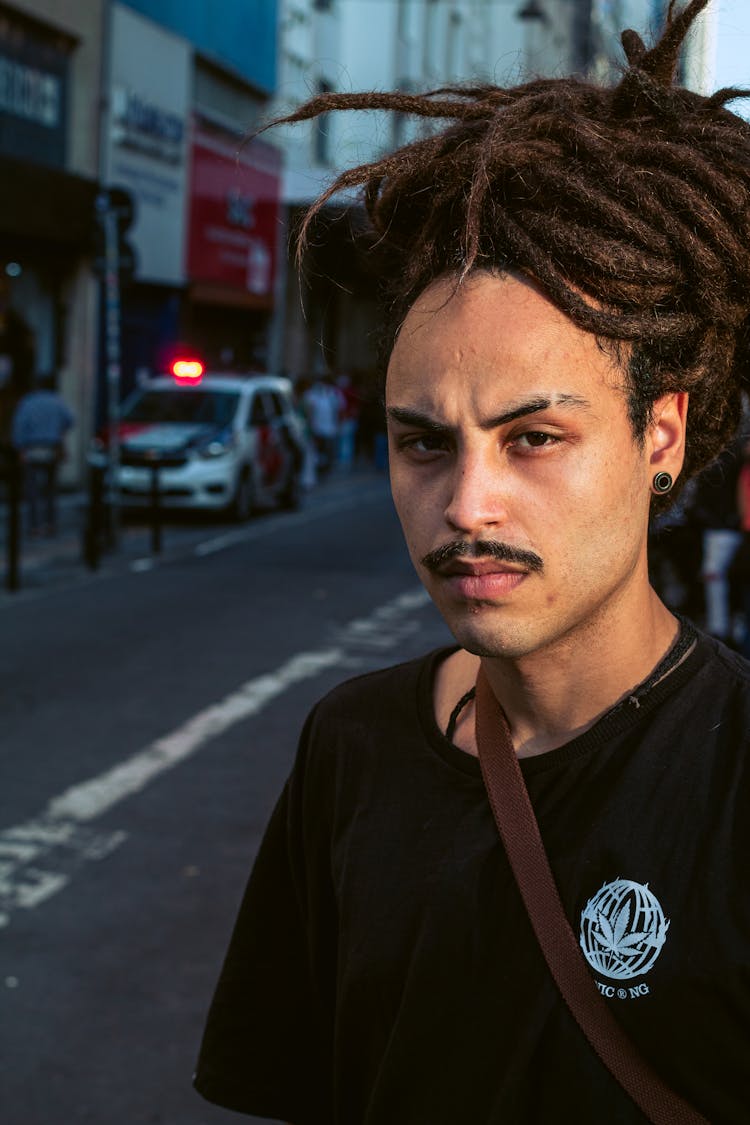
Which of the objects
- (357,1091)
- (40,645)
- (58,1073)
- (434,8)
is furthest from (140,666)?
(434,8)

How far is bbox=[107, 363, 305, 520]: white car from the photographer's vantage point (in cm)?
1948

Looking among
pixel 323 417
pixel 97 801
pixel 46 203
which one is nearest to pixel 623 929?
pixel 97 801

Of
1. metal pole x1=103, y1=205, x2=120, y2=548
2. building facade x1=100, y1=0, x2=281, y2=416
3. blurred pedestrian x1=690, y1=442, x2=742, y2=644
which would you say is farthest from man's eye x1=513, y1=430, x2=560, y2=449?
building facade x1=100, y1=0, x2=281, y2=416

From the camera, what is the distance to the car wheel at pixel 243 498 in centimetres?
1995

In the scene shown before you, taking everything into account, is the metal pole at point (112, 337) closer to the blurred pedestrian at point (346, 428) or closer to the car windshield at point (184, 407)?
the car windshield at point (184, 407)

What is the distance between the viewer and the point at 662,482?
72.5 inches

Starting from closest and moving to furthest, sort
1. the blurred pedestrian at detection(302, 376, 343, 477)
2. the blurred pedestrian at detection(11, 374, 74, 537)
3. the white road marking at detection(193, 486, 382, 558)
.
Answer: the blurred pedestrian at detection(11, 374, 74, 537) → the white road marking at detection(193, 486, 382, 558) → the blurred pedestrian at detection(302, 376, 343, 477)

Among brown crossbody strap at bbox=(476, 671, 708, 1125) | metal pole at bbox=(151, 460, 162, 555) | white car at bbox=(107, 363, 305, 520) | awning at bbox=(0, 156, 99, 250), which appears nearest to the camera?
brown crossbody strap at bbox=(476, 671, 708, 1125)

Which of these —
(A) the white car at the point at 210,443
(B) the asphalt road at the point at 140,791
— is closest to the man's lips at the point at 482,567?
(B) the asphalt road at the point at 140,791

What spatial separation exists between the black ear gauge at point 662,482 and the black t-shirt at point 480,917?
0.62ft

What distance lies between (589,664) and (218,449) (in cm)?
1799

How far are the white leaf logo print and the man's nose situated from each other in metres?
0.41

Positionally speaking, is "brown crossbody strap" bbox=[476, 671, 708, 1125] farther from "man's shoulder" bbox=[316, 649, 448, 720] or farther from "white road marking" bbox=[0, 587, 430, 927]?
"white road marking" bbox=[0, 587, 430, 927]

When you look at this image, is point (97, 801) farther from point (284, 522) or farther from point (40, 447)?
point (284, 522)
